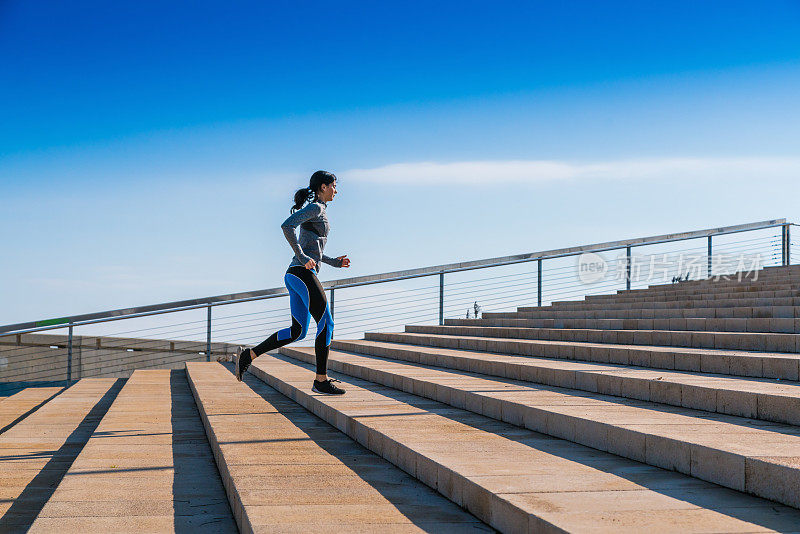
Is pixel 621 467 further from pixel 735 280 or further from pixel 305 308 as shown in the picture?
pixel 735 280

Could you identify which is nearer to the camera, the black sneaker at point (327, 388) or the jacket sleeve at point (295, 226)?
the jacket sleeve at point (295, 226)

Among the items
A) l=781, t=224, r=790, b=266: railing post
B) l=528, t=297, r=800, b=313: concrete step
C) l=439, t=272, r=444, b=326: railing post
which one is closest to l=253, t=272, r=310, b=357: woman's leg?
l=528, t=297, r=800, b=313: concrete step

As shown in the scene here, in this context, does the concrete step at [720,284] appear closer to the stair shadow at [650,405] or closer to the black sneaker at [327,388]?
the stair shadow at [650,405]

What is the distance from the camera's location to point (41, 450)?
4.96 m

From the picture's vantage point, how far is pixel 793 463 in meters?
2.50

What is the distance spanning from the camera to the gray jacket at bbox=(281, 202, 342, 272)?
5.46 metres

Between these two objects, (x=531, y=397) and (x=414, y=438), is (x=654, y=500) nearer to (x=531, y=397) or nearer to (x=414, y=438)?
(x=414, y=438)

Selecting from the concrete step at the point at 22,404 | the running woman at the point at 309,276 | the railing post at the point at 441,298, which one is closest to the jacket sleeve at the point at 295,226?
the running woman at the point at 309,276

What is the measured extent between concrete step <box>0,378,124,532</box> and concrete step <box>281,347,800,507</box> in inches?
93.2

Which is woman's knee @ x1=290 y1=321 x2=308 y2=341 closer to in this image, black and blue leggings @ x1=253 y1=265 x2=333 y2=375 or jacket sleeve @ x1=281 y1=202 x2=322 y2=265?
black and blue leggings @ x1=253 y1=265 x2=333 y2=375

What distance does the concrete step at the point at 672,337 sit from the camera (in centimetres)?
575

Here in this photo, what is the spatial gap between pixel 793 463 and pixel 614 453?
0.91 meters

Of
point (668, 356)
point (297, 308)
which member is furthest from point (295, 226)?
point (668, 356)

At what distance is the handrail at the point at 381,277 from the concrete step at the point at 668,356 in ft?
10.6
